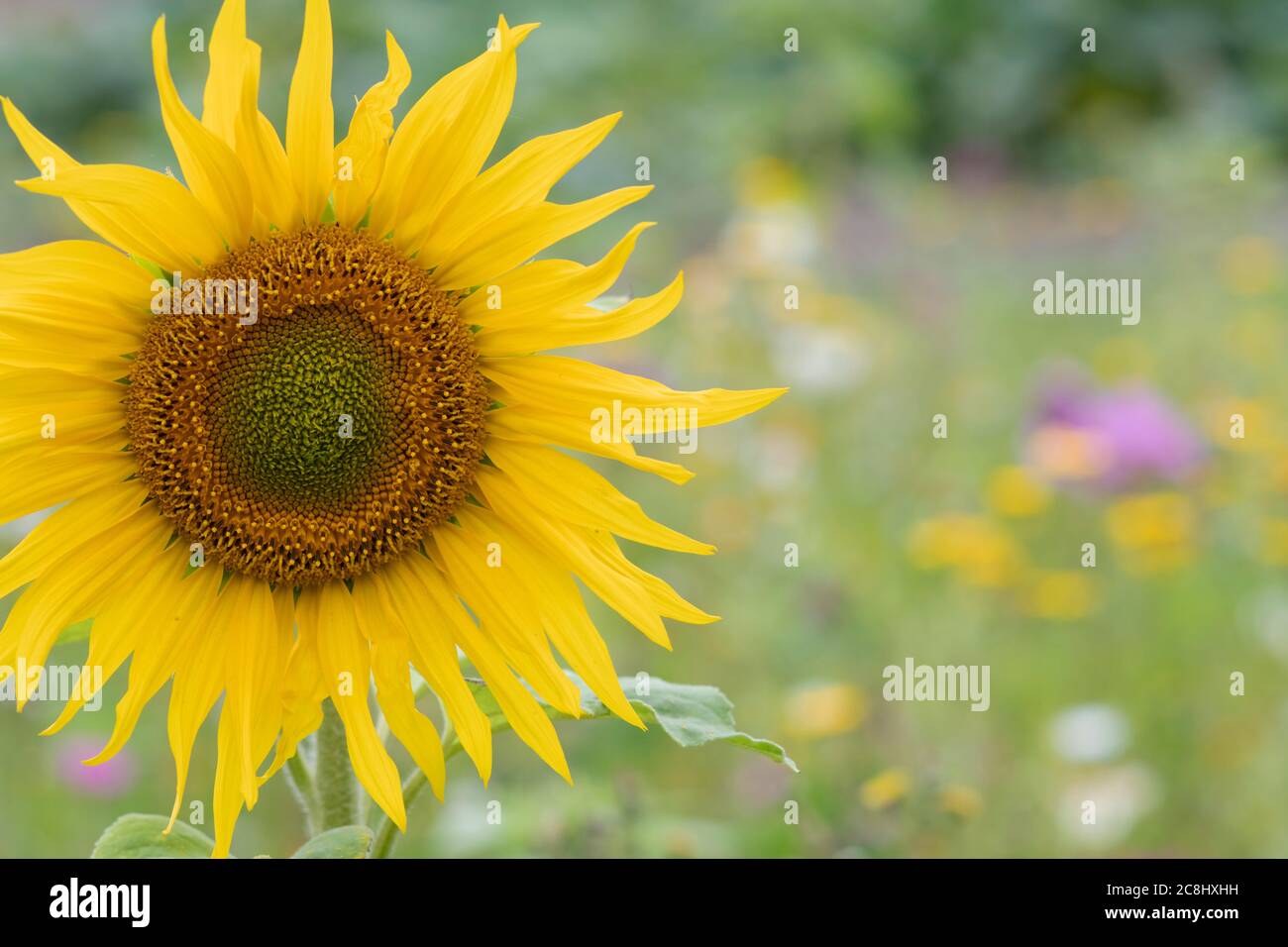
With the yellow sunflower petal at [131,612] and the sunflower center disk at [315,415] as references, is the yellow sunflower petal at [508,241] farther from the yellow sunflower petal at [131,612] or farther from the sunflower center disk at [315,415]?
the yellow sunflower petal at [131,612]

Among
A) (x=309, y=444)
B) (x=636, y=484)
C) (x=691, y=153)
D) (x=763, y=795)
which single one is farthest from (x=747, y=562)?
(x=691, y=153)

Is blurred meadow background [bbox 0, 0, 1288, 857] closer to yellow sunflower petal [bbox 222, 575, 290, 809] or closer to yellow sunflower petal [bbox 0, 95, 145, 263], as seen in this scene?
yellow sunflower petal [bbox 0, 95, 145, 263]

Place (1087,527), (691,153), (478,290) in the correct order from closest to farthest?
(478,290) → (1087,527) → (691,153)

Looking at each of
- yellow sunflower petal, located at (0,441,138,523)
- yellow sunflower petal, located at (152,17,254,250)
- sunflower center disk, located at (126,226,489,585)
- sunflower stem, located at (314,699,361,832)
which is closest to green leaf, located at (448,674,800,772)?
sunflower stem, located at (314,699,361,832)

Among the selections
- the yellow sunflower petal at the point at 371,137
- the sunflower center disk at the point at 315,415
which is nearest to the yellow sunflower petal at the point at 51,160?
the sunflower center disk at the point at 315,415

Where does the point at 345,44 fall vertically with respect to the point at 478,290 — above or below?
above

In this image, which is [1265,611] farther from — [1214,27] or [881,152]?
[1214,27]

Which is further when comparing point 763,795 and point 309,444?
point 763,795
